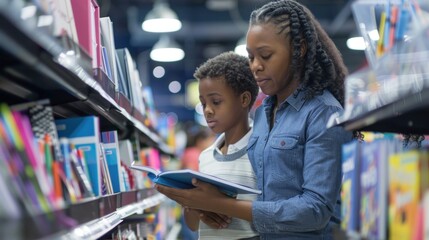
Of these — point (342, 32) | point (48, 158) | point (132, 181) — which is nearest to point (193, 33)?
point (342, 32)

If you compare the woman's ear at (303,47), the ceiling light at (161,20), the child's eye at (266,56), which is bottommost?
the child's eye at (266,56)

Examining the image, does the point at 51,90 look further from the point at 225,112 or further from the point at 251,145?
the point at 225,112

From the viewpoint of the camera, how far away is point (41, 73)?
1.60 meters

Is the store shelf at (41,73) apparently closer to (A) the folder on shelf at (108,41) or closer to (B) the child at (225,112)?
(A) the folder on shelf at (108,41)

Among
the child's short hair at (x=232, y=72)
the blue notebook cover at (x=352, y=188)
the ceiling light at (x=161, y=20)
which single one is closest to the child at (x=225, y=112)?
the child's short hair at (x=232, y=72)

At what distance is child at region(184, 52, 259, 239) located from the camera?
2951mm

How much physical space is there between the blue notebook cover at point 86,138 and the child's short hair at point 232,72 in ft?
3.81

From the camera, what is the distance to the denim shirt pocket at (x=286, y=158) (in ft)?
8.01

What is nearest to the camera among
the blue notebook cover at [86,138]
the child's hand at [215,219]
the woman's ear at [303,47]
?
the blue notebook cover at [86,138]

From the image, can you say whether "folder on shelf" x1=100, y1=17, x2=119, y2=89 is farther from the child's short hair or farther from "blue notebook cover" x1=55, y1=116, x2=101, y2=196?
"blue notebook cover" x1=55, y1=116, x2=101, y2=196

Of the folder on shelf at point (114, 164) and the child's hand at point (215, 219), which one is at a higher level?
the folder on shelf at point (114, 164)

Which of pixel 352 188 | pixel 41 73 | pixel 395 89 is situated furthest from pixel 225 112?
pixel 395 89

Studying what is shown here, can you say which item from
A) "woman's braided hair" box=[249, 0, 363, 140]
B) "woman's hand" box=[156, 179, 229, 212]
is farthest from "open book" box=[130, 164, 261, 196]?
"woman's braided hair" box=[249, 0, 363, 140]

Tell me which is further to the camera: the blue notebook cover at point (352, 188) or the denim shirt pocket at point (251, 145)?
the denim shirt pocket at point (251, 145)
